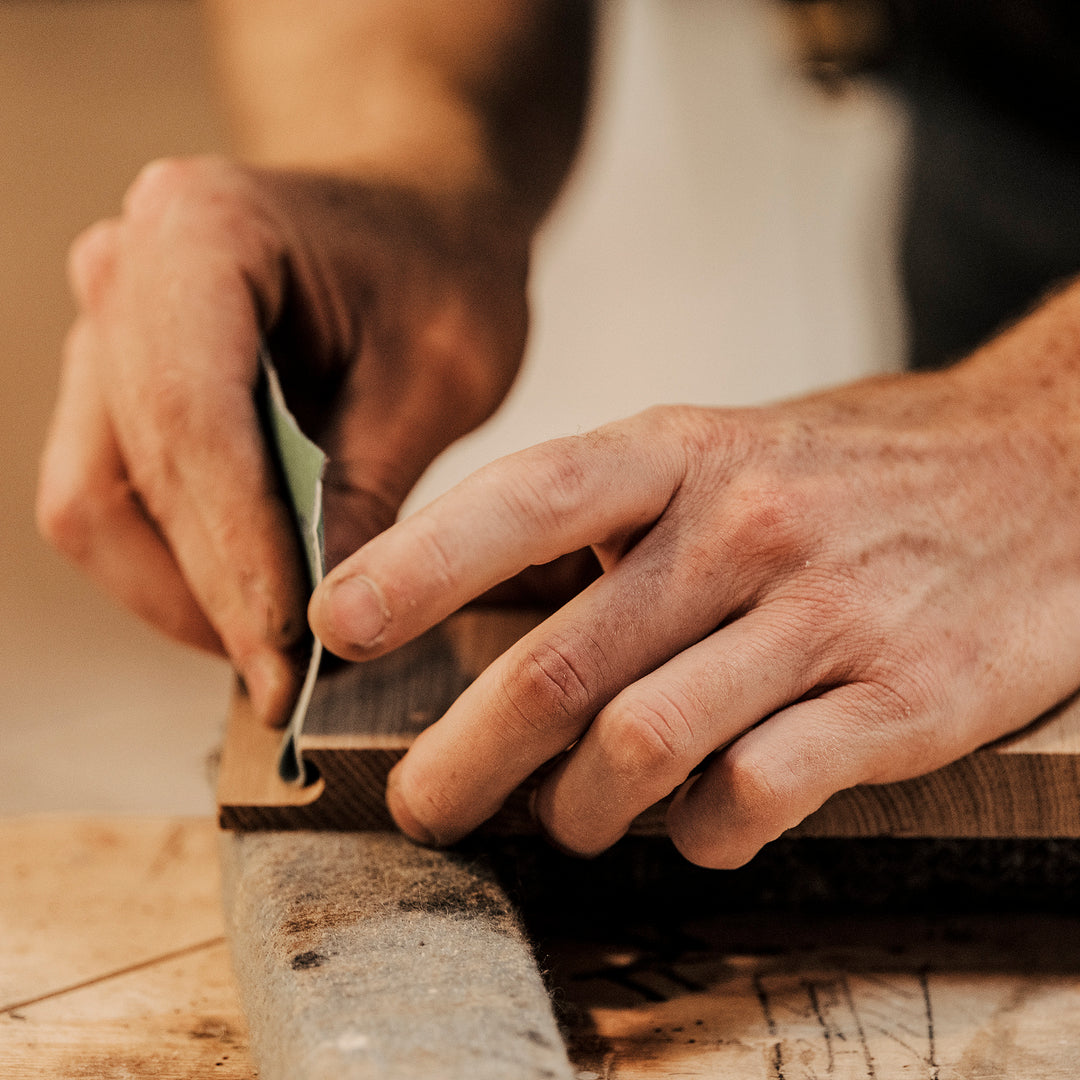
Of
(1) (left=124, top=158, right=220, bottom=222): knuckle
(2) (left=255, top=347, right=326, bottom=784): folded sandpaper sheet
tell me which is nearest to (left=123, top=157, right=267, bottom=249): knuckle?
(1) (left=124, top=158, right=220, bottom=222): knuckle

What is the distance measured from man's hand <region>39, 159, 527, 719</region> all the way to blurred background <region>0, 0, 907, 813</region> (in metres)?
0.06

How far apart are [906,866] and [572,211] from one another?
0.93 meters

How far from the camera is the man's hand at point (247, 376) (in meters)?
0.62

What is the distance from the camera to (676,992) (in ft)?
1.77

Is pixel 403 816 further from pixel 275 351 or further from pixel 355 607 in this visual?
pixel 275 351

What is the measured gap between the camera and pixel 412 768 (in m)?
0.51

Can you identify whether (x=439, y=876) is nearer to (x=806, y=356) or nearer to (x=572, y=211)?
(x=572, y=211)

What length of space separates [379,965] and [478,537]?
17 centimetres

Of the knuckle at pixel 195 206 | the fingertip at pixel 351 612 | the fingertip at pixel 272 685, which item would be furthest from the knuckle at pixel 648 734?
the knuckle at pixel 195 206

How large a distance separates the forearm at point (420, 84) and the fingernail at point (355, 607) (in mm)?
613

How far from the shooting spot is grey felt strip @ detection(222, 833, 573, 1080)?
0.37 meters

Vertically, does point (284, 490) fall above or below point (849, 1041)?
above

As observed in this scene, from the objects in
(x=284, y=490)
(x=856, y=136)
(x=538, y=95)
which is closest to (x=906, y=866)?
(x=284, y=490)

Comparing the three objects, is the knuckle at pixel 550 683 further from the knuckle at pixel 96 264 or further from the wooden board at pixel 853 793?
the knuckle at pixel 96 264
